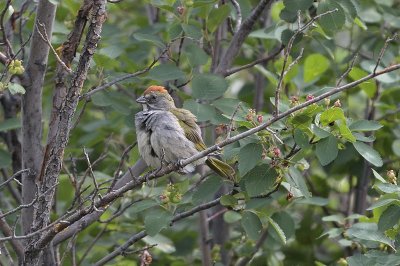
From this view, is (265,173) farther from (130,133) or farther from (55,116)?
(130,133)

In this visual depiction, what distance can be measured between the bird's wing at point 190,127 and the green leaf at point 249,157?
1.00 meters

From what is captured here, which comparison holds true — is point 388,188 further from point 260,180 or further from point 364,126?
point 260,180

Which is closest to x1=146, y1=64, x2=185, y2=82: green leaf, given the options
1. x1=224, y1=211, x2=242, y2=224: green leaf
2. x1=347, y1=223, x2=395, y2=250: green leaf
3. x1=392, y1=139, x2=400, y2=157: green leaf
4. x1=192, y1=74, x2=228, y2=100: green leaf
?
x1=192, y1=74, x2=228, y2=100: green leaf

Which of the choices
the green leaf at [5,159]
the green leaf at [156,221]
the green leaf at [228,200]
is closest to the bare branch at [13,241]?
the green leaf at [156,221]

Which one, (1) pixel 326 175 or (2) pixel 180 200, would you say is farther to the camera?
(1) pixel 326 175

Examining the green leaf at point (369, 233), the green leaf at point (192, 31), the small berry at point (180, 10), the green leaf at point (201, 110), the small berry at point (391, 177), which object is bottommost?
the green leaf at point (369, 233)

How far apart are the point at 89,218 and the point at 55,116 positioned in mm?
700

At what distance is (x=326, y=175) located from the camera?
313 inches

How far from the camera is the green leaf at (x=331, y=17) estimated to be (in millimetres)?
5938

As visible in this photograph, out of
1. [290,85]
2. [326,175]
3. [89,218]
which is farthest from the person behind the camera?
[326,175]

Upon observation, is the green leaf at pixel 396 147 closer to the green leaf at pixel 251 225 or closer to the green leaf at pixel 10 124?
the green leaf at pixel 251 225

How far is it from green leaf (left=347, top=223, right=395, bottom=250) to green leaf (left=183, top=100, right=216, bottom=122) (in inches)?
46.2

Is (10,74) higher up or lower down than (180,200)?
higher up

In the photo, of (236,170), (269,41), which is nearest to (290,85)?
(269,41)
